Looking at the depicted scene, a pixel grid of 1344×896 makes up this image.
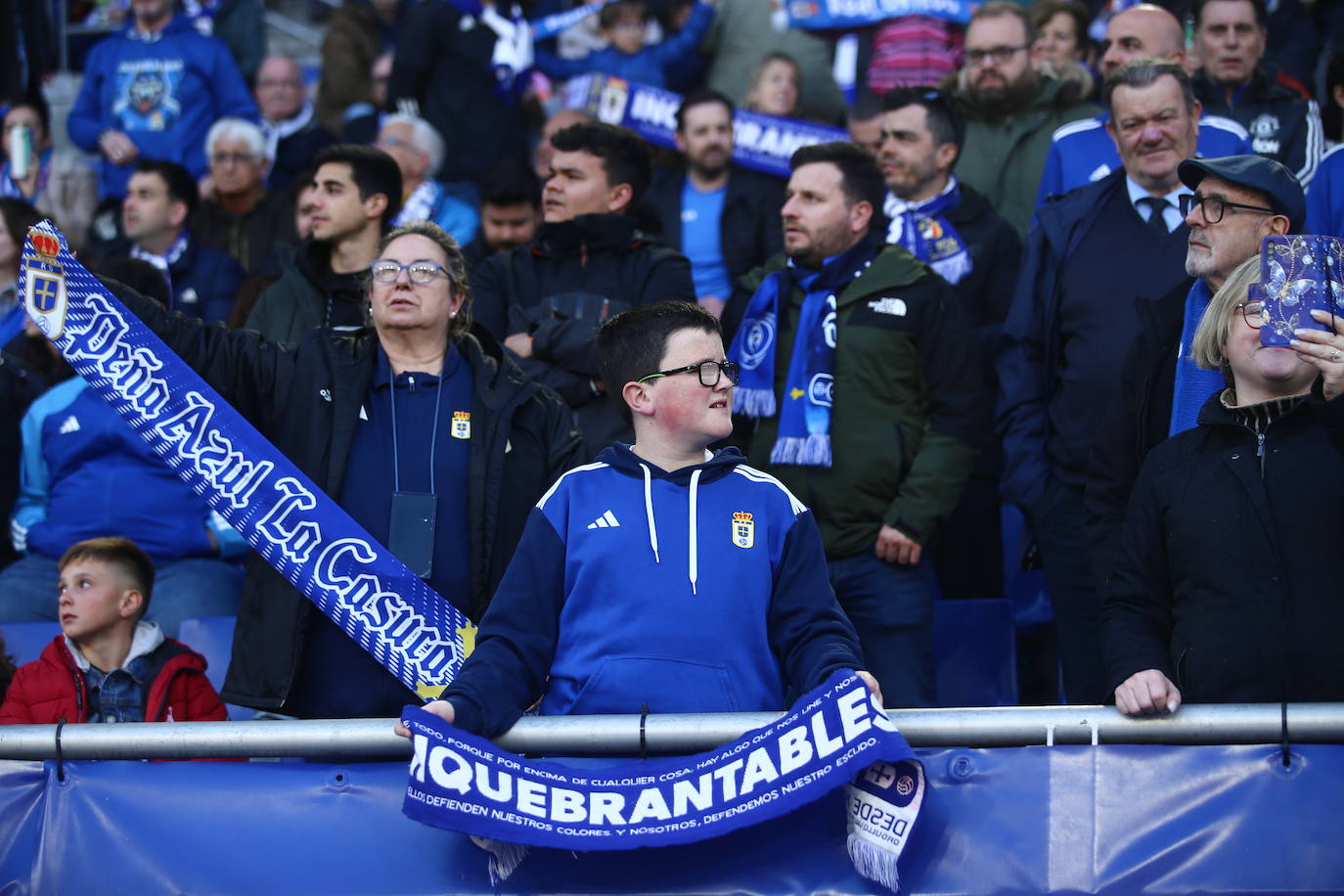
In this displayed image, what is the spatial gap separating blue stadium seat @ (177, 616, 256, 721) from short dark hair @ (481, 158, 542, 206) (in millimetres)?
2802

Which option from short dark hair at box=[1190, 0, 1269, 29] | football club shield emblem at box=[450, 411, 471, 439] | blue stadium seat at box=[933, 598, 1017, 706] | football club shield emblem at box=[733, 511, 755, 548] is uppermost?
short dark hair at box=[1190, 0, 1269, 29]

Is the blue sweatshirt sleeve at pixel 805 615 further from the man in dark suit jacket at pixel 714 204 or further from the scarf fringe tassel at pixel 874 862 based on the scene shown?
the man in dark suit jacket at pixel 714 204

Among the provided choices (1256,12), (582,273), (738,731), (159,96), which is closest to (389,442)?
(582,273)

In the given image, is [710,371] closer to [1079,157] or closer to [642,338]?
[642,338]

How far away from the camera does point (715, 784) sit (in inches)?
134

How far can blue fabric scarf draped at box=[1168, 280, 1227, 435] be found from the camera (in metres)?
4.54

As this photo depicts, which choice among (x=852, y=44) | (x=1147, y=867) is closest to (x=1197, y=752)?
(x=1147, y=867)

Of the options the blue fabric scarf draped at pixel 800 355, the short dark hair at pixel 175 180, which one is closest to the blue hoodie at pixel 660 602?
the blue fabric scarf draped at pixel 800 355

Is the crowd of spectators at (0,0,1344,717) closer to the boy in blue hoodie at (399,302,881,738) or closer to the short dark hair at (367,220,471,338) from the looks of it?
the short dark hair at (367,220,471,338)

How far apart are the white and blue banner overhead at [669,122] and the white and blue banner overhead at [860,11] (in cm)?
104

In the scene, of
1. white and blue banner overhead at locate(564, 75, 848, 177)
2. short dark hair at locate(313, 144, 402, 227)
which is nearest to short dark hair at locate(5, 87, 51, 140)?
white and blue banner overhead at locate(564, 75, 848, 177)

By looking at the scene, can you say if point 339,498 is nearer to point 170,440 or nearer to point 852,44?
point 170,440

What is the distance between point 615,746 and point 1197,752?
4.24 feet

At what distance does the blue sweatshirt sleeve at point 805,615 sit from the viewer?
146 inches
